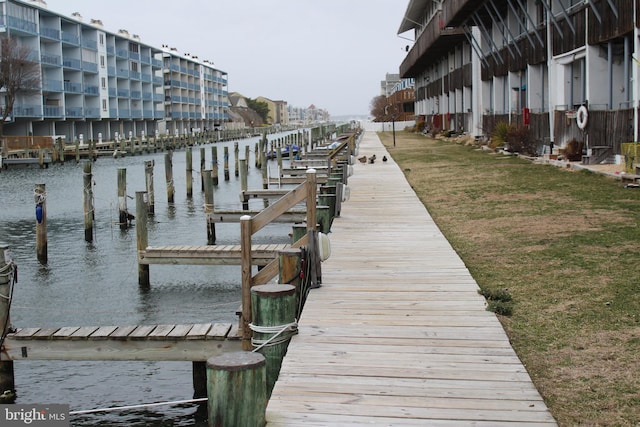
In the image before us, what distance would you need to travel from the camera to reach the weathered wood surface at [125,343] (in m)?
8.68

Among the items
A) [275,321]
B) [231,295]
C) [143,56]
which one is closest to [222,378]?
[275,321]

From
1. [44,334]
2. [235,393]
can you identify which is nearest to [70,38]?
[44,334]

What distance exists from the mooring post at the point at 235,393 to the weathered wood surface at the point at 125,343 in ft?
10.3

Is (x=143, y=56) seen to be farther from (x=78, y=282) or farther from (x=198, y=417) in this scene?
(x=198, y=417)

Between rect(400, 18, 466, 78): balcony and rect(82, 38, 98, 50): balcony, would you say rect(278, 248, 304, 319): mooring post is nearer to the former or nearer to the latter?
rect(400, 18, 466, 78): balcony

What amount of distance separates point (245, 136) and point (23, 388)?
143313 millimetres

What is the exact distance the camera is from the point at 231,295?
52.4 feet

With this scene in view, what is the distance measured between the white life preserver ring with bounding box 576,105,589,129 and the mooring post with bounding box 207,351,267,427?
77.4ft

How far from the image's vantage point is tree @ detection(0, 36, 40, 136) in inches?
2645

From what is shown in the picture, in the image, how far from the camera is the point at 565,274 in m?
10.6

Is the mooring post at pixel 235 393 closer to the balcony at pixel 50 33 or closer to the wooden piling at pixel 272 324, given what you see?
the wooden piling at pixel 272 324

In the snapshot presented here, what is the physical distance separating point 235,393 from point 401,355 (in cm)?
206

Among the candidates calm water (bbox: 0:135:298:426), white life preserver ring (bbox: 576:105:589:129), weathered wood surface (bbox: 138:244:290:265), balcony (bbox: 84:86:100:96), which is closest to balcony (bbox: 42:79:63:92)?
balcony (bbox: 84:86:100:96)

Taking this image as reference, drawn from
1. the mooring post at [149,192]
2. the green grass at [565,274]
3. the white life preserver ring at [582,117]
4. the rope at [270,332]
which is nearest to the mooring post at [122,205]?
the mooring post at [149,192]
